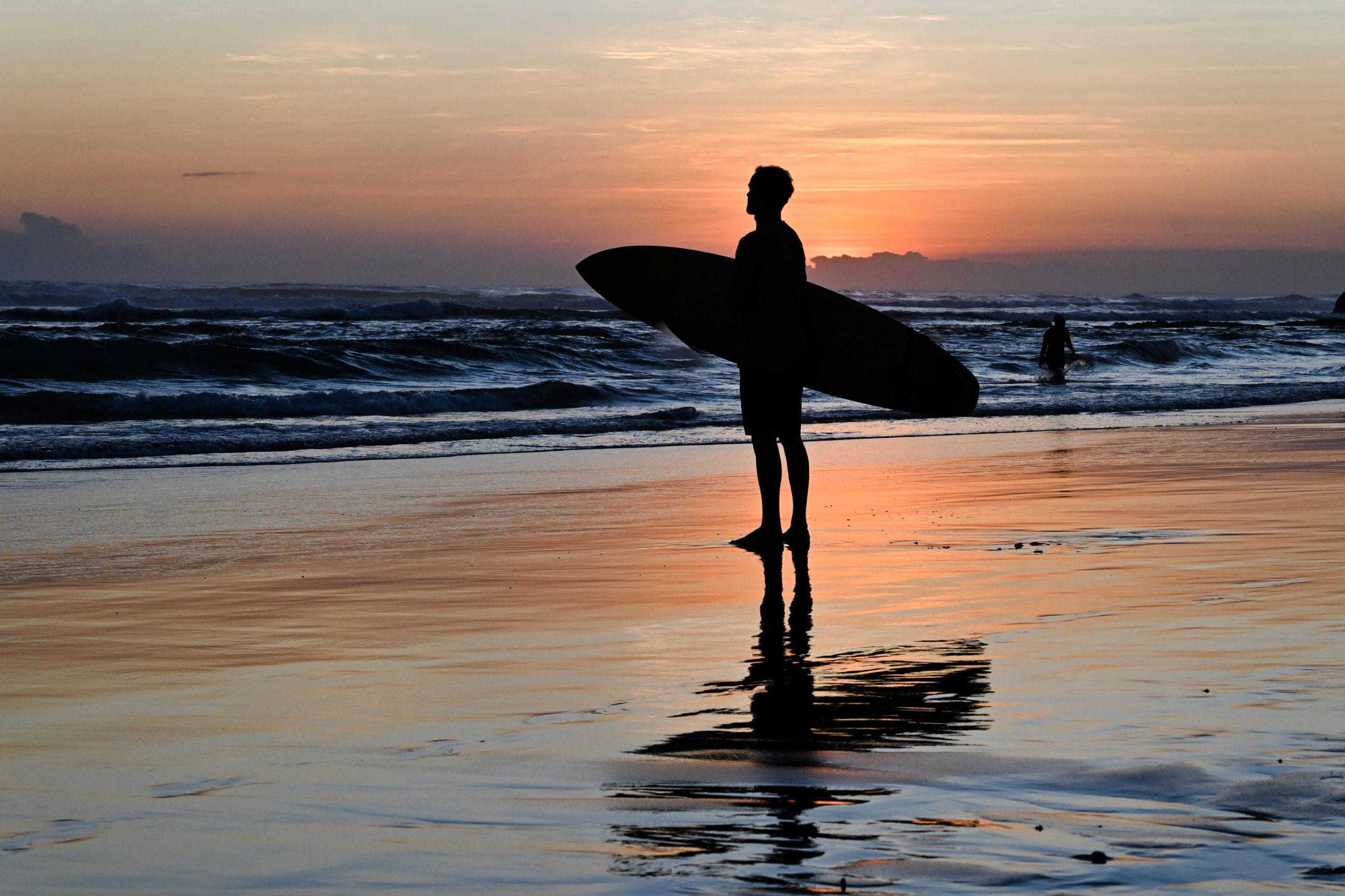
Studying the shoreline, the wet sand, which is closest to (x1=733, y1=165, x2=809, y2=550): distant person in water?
the wet sand

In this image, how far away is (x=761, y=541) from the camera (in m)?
6.29

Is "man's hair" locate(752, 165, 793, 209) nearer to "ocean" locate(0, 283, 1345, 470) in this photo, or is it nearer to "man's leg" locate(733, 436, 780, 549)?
"man's leg" locate(733, 436, 780, 549)

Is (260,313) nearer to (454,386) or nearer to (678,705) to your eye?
(454,386)

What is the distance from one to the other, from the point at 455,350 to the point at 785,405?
17.5 m

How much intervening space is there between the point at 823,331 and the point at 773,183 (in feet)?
5.54

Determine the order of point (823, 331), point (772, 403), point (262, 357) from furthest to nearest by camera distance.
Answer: point (262, 357) → point (823, 331) → point (772, 403)

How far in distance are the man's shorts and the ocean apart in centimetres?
591

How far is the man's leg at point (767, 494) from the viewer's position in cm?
629

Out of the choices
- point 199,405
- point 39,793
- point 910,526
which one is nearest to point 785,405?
point 910,526

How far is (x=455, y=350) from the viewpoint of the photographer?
76.4ft

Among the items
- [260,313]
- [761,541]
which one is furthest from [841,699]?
[260,313]

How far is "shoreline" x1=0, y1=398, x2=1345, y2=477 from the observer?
10.9 metres

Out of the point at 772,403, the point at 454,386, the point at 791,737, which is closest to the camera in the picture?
the point at 791,737

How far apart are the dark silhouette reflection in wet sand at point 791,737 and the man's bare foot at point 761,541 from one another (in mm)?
1552
